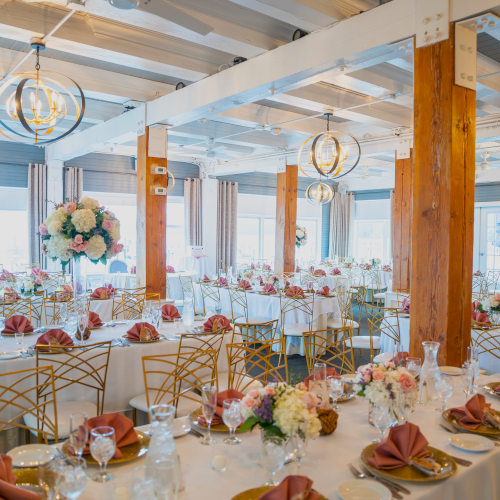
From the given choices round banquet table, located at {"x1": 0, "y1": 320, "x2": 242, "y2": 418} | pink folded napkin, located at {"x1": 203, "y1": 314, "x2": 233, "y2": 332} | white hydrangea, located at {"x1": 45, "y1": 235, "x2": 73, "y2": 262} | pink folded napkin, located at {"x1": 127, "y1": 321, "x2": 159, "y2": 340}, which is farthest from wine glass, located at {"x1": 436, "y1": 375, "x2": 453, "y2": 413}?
white hydrangea, located at {"x1": 45, "y1": 235, "x2": 73, "y2": 262}

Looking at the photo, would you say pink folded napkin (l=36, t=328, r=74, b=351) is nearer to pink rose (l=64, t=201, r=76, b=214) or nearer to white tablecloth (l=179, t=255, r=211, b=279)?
pink rose (l=64, t=201, r=76, b=214)

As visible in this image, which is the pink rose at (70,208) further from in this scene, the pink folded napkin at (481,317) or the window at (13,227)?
the window at (13,227)

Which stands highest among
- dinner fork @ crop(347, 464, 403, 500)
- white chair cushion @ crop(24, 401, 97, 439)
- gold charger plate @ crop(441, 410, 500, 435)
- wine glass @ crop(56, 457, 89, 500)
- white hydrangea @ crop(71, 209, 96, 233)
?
white hydrangea @ crop(71, 209, 96, 233)

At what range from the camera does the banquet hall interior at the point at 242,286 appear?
172cm

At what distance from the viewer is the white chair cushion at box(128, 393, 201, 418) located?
333 cm

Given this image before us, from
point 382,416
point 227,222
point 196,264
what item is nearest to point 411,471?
point 382,416

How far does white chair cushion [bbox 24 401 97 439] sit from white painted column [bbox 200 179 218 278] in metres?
10.1

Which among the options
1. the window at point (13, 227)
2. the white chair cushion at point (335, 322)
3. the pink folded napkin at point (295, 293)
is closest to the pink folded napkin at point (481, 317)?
the white chair cushion at point (335, 322)

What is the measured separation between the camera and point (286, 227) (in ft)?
33.4

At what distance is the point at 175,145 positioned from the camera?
10648 millimetres

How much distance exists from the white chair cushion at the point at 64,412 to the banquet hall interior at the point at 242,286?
0.05 ft

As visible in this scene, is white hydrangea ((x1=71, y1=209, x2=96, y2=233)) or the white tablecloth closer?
white hydrangea ((x1=71, y1=209, x2=96, y2=233))

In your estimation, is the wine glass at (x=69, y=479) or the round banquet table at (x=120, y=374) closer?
the wine glass at (x=69, y=479)

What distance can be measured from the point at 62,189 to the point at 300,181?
307 inches
